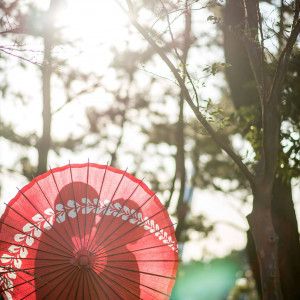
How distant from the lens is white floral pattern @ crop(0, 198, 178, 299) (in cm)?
411

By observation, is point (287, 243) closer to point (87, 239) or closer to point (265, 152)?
point (265, 152)

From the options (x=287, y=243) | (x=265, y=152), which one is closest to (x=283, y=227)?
(x=287, y=243)

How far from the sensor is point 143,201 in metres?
4.53

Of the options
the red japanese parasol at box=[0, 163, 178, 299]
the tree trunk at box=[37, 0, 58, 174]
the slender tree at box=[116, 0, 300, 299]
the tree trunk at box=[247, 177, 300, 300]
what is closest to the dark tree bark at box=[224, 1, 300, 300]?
the tree trunk at box=[247, 177, 300, 300]

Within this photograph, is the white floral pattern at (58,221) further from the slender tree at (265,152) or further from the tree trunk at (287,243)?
the tree trunk at (287,243)

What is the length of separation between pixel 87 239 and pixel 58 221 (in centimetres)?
35

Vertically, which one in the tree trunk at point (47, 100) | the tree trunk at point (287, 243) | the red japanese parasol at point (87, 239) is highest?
the tree trunk at point (47, 100)

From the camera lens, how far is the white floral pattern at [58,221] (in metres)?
4.11

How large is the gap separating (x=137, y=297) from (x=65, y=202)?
1.25 m

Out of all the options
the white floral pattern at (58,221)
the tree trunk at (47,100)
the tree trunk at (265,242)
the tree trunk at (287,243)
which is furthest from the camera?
the tree trunk at (47,100)

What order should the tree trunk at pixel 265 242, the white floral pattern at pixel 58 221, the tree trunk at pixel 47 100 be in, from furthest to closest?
the tree trunk at pixel 47 100
the tree trunk at pixel 265 242
the white floral pattern at pixel 58 221

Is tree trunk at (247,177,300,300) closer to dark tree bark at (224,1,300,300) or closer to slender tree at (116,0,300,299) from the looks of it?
dark tree bark at (224,1,300,300)

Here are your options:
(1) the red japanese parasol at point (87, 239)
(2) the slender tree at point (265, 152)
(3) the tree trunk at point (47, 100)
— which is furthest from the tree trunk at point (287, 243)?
(3) the tree trunk at point (47, 100)

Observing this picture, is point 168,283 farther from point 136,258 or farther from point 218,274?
point 218,274
